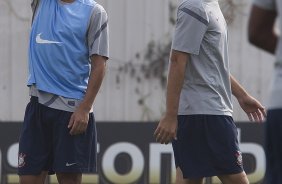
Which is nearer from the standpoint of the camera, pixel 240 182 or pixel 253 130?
pixel 240 182

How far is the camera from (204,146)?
594 cm

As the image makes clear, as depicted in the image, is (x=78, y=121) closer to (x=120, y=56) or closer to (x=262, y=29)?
(x=262, y=29)

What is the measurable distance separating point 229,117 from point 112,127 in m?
2.93


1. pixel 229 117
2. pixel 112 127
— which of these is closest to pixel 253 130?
pixel 112 127

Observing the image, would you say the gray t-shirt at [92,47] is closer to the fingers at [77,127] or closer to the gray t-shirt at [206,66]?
the fingers at [77,127]

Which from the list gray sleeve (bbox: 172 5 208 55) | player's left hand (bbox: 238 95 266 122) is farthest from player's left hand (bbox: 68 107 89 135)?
player's left hand (bbox: 238 95 266 122)

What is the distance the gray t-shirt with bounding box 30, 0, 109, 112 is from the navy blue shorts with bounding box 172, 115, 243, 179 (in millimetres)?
662

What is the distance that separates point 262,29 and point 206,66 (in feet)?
6.22

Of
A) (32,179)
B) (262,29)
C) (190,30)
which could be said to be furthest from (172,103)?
(262,29)

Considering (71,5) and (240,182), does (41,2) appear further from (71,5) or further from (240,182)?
(240,182)

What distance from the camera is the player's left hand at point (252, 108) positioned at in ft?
20.6

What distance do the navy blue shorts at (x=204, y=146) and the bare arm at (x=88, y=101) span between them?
55cm

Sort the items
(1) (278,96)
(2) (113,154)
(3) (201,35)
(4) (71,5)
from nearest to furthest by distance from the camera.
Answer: (1) (278,96) < (3) (201,35) < (4) (71,5) < (2) (113,154)

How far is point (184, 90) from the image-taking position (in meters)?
5.97
